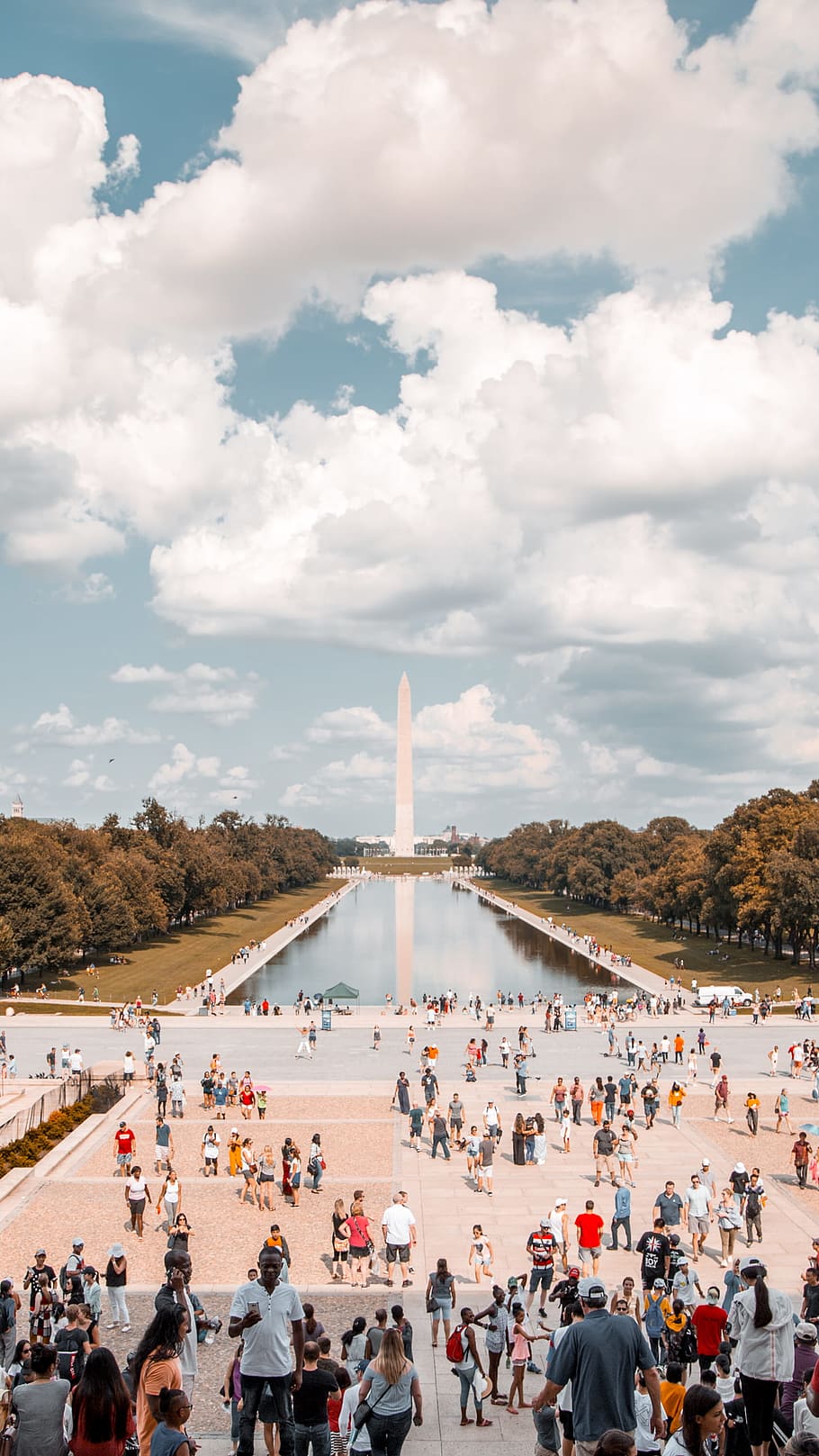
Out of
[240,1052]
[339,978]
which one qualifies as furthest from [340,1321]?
[339,978]

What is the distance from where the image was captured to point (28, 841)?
6956cm

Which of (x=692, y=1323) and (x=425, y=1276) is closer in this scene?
(x=692, y=1323)

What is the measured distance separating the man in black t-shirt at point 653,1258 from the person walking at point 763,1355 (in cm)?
446

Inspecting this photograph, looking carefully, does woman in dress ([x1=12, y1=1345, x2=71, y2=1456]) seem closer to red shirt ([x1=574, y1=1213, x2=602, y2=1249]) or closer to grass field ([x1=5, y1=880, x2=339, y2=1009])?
red shirt ([x1=574, y1=1213, x2=602, y2=1249])

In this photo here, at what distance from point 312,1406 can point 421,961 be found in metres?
74.3

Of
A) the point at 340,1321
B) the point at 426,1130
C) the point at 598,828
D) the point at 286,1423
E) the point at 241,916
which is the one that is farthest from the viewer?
the point at 598,828

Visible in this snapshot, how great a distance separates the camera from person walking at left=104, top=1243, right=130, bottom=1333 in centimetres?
1625

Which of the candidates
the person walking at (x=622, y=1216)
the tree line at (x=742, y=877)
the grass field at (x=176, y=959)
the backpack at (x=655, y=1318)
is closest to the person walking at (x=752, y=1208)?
the person walking at (x=622, y=1216)

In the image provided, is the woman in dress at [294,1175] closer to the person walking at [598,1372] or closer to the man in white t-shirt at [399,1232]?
the man in white t-shirt at [399,1232]

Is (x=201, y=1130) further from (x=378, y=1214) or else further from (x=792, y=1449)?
(x=792, y=1449)

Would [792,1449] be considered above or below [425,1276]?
above

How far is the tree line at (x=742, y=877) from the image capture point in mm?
68562

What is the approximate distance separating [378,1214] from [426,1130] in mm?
7091

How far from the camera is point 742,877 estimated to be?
259 ft
